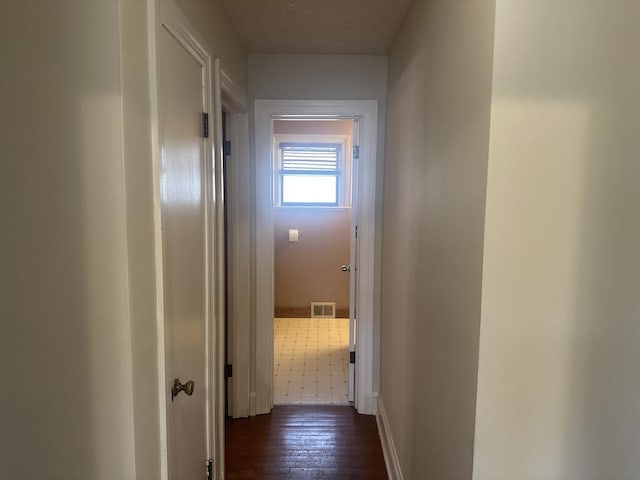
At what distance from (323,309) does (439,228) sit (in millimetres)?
3707

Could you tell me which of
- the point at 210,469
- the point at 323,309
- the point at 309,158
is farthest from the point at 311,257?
the point at 210,469

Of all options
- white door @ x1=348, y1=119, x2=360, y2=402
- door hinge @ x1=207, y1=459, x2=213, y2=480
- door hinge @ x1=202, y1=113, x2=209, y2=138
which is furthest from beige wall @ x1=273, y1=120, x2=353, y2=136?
door hinge @ x1=207, y1=459, x2=213, y2=480

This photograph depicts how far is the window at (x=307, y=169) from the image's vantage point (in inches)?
200

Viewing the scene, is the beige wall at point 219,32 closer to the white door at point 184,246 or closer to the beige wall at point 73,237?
the white door at point 184,246

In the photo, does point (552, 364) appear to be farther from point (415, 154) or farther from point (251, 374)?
point (251, 374)

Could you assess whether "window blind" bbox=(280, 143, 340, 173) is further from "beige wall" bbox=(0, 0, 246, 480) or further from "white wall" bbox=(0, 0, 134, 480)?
"white wall" bbox=(0, 0, 134, 480)

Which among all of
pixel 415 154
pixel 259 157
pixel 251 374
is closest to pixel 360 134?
pixel 259 157

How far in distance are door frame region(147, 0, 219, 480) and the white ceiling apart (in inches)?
18.2

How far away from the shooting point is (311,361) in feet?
12.4

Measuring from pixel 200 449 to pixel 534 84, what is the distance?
5.59 ft

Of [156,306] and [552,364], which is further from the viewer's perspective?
[156,306]

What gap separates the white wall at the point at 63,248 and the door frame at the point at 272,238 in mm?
1773

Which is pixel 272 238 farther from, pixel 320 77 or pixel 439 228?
pixel 439 228

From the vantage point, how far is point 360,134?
281cm
